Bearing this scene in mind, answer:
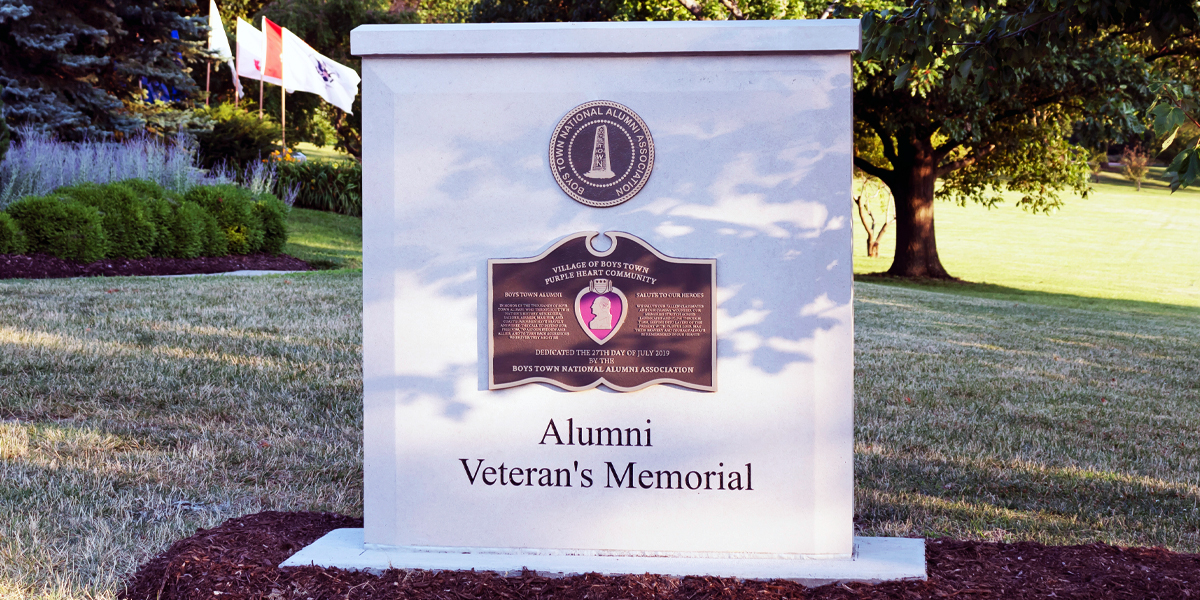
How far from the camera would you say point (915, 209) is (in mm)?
23859

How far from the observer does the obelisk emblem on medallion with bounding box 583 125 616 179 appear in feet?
12.0

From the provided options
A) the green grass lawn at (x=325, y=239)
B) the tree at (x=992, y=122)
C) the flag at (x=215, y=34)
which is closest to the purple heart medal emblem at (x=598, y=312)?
the tree at (x=992, y=122)

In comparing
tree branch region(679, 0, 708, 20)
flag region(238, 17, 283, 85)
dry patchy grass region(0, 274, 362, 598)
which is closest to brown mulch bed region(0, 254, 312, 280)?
dry patchy grass region(0, 274, 362, 598)

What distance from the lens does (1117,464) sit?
582 centimetres

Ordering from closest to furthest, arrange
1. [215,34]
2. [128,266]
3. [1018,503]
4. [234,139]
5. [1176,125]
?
[1176,125] < [1018,503] < [128,266] < [215,34] < [234,139]

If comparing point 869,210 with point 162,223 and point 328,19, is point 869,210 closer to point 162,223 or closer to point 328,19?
point 328,19

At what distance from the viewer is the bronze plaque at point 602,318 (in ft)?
12.1

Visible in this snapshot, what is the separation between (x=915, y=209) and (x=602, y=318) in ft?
71.0

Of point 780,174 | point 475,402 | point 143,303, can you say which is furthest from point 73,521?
point 143,303

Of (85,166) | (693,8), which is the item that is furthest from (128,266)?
(693,8)

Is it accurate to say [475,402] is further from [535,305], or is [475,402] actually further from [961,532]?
[961,532]

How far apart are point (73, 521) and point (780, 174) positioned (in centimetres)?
325

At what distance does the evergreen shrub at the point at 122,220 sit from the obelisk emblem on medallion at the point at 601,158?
37.5ft

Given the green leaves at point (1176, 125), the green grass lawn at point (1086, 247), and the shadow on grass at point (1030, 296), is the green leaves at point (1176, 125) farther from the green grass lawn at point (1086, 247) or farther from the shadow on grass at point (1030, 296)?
the green grass lawn at point (1086, 247)
